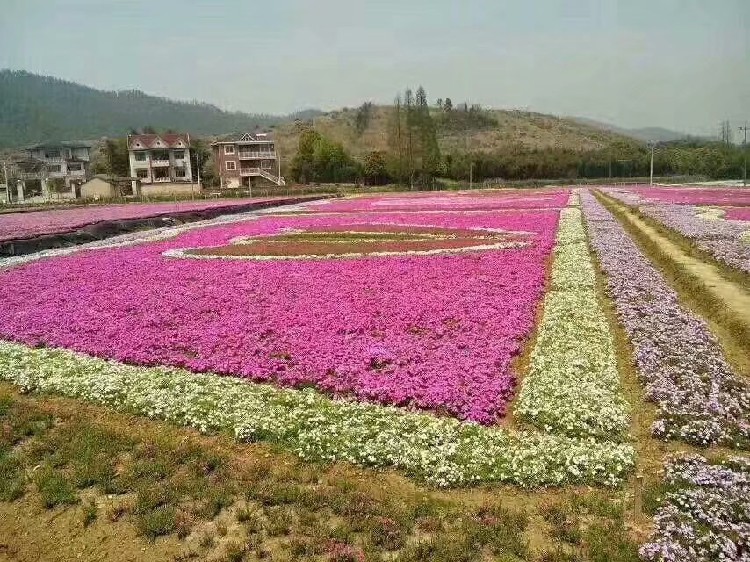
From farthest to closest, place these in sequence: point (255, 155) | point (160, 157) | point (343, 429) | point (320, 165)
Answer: point (255, 155)
point (320, 165)
point (160, 157)
point (343, 429)

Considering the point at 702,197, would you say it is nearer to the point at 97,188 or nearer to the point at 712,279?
the point at 712,279

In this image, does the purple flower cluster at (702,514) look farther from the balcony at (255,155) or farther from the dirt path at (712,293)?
the balcony at (255,155)

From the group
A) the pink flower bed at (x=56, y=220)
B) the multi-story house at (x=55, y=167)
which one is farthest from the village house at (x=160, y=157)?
the pink flower bed at (x=56, y=220)

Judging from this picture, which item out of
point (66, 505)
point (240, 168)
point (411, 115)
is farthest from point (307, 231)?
point (240, 168)

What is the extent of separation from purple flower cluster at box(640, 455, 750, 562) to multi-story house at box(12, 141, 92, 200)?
433 ft

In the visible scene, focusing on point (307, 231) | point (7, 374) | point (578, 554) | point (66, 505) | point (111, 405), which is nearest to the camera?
point (578, 554)

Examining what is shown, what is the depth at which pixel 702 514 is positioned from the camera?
5859mm

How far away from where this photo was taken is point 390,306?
1475 centimetres

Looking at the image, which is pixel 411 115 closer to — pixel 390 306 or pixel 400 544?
pixel 390 306

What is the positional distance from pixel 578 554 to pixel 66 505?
18.9 feet

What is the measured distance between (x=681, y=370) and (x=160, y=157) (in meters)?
123

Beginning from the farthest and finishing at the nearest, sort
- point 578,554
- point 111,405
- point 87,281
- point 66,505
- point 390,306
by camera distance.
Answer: point 87,281
point 390,306
point 111,405
point 66,505
point 578,554

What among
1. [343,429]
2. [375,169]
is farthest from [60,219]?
[375,169]

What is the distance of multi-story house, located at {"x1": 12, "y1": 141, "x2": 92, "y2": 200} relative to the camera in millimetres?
123000
